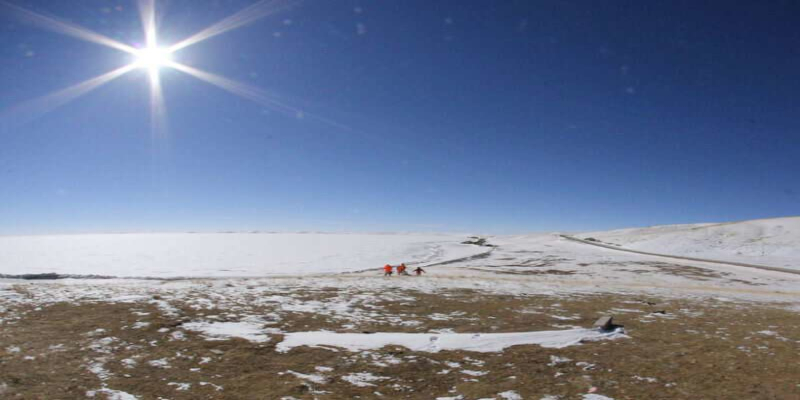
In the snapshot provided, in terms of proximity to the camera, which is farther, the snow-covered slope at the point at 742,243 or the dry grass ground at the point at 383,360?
the snow-covered slope at the point at 742,243

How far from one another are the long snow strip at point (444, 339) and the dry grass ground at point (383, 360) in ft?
0.90

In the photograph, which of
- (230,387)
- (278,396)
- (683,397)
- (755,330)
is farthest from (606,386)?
(755,330)

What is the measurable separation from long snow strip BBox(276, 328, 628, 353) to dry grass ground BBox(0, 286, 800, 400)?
273 millimetres

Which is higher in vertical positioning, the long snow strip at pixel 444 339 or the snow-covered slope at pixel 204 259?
the snow-covered slope at pixel 204 259

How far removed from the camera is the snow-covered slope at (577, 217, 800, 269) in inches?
1543

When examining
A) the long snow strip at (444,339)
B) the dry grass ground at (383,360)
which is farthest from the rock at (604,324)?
the dry grass ground at (383,360)

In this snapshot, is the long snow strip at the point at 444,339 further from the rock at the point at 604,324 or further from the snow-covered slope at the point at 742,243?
the snow-covered slope at the point at 742,243

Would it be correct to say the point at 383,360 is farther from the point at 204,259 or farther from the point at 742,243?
the point at 742,243

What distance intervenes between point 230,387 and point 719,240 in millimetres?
63486

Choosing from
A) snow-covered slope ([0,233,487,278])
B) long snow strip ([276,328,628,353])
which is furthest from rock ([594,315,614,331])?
A: snow-covered slope ([0,233,487,278])

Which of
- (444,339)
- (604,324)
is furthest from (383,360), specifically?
(604,324)

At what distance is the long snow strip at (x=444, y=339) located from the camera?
26.1 ft

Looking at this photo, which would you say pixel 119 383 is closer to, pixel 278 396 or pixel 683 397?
pixel 278 396

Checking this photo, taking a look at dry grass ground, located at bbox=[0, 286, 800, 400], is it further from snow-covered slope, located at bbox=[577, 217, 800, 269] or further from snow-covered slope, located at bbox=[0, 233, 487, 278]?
snow-covered slope, located at bbox=[577, 217, 800, 269]
